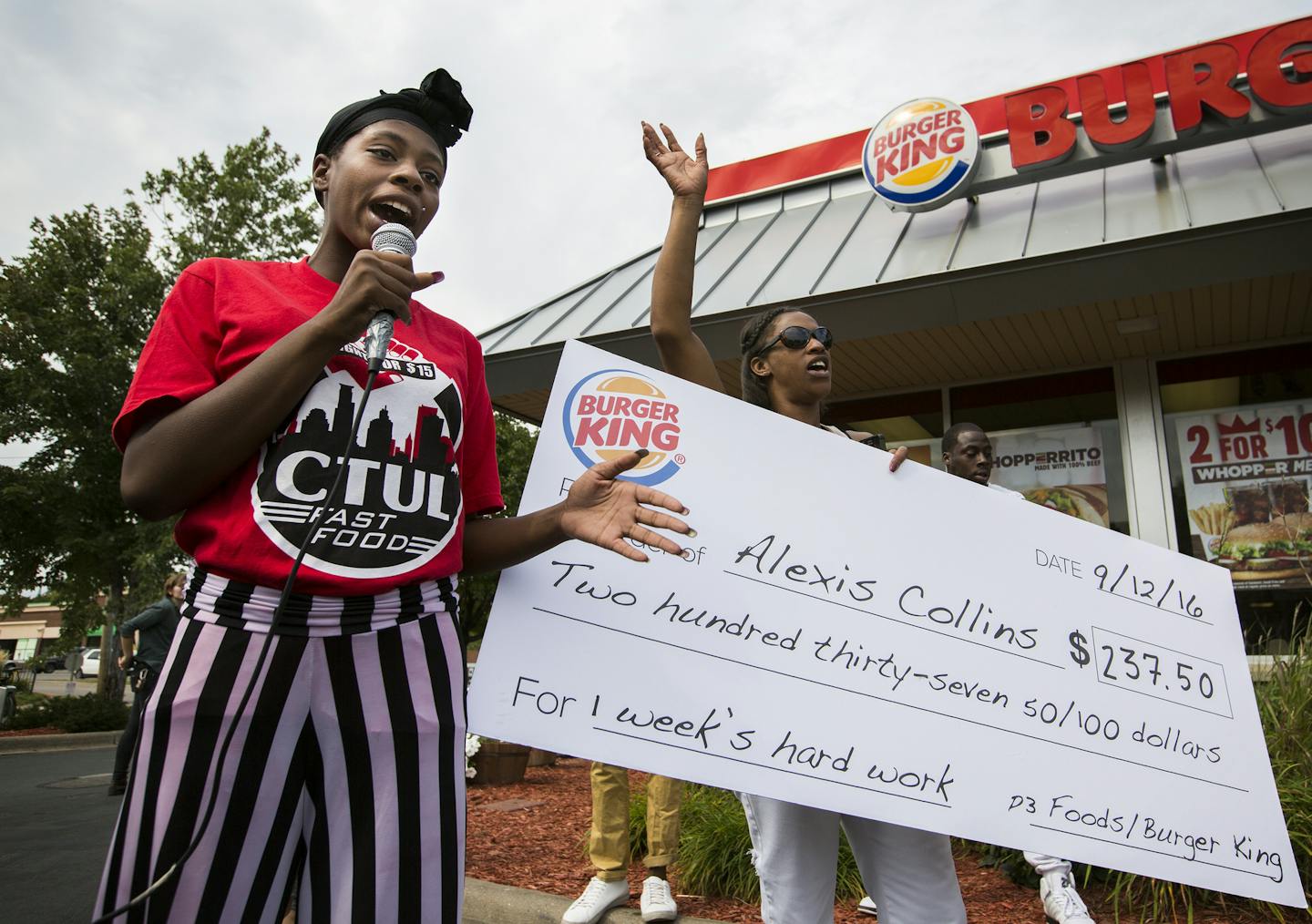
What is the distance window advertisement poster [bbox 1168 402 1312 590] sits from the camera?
277 inches

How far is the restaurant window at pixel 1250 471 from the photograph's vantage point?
23.0 feet

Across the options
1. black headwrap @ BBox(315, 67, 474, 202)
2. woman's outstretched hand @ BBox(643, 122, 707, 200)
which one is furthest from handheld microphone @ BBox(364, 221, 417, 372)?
woman's outstretched hand @ BBox(643, 122, 707, 200)

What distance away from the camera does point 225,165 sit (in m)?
16.0

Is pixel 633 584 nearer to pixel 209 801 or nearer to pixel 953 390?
pixel 209 801

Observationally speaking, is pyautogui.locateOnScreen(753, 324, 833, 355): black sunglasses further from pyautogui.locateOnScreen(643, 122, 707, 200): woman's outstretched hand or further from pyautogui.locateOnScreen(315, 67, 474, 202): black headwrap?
pyautogui.locateOnScreen(315, 67, 474, 202): black headwrap

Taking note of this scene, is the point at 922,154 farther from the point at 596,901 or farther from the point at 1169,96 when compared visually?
the point at 596,901

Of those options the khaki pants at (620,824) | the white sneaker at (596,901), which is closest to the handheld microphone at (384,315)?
the khaki pants at (620,824)

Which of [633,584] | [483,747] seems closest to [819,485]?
[633,584]

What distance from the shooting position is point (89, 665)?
4672cm

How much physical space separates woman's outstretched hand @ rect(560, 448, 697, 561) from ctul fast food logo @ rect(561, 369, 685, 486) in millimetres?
468

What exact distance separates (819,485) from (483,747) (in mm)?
5317

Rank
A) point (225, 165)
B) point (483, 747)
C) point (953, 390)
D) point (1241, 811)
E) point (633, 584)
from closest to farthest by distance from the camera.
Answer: point (633, 584), point (1241, 811), point (483, 747), point (953, 390), point (225, 165)

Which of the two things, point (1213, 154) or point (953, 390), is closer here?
point (1213, 154)

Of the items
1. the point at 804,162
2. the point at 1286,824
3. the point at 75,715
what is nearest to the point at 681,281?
the point at 1286,824
